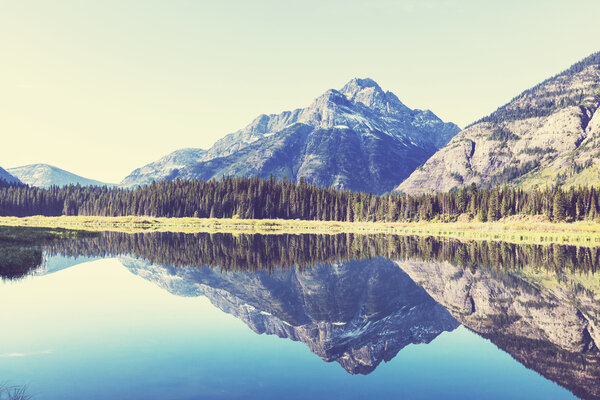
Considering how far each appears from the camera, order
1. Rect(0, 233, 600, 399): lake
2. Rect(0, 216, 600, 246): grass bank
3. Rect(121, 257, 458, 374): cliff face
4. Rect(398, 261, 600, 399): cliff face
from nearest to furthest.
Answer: Rect(0, 233, 600, 399): lake → Rect(398, 261, 600, 399): cliff face → Rect(121, 257, 458, 374): cliff face → Rect(0, 216, 600, 246): grass bank

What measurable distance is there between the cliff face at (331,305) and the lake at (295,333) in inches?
4.4

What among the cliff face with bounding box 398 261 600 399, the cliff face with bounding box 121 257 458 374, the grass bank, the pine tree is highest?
the pine tree

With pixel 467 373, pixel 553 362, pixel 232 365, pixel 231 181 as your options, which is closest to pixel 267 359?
pixel 232 365

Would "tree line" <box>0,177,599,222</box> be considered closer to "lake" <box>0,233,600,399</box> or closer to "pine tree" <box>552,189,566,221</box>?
"pine tree" <box>552,189,566,221</box>

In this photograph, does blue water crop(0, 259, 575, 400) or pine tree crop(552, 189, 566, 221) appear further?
pine tree crop(552, 189, 566, 221)

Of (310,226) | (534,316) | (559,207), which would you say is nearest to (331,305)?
(534,316)

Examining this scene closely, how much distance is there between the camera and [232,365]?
13.4m

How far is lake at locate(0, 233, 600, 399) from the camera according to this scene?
1181 centimetres

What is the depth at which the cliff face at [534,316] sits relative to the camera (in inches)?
533

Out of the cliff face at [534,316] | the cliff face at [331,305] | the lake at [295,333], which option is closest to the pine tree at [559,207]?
the lake at [295,333]

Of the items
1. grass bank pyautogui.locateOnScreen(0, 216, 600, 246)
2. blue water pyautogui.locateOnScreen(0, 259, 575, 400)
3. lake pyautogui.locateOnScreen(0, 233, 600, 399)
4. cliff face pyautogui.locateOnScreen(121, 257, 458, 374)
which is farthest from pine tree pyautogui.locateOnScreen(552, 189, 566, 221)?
blue water pyautogui.locateOnScreen(0, 259, 575, 400)

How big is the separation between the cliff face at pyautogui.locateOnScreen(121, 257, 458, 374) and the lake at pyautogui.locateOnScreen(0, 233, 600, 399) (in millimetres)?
113

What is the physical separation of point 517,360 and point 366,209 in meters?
171

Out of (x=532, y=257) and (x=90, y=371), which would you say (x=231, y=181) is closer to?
(x=532, y=257)
